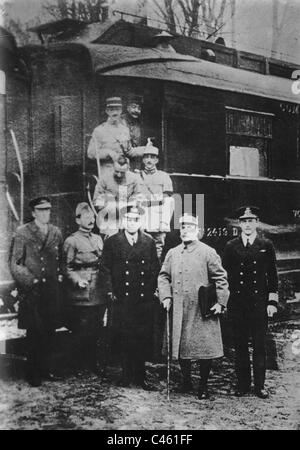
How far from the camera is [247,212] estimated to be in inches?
180

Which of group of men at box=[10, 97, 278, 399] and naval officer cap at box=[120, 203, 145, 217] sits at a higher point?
naval officer cap at box=[120, 203, 145, 217]

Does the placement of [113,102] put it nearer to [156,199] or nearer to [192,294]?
[156,199]

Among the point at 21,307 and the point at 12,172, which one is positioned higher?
the point at 12,172

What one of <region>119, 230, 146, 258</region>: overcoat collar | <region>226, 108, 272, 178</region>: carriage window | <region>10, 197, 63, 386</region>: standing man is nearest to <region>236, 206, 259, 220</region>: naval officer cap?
<region>226, 108, 272, 178</region>: carriage window

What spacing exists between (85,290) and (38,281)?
0.39 metres

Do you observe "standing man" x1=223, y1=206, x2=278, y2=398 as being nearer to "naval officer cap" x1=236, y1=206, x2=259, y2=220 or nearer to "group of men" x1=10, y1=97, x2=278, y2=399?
"group of men" x1=10, y1=97, x2=278, y2=399

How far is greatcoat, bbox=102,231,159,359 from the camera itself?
14.1ft

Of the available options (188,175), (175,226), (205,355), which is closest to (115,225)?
(175,226)

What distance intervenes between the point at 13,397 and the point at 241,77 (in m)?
3.57

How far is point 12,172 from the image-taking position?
168 inches

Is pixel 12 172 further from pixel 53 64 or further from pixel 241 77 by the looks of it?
pixel 241 77

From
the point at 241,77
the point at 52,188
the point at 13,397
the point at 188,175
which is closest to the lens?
the point at 13,397

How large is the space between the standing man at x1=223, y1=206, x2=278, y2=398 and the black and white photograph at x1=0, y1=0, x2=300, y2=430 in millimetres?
12
